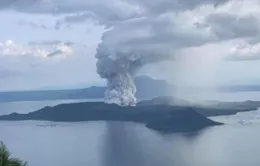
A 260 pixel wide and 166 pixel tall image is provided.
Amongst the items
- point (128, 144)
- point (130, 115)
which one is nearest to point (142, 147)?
point (128, 144)

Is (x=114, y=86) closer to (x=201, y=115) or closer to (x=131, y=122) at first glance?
(x=131, y=122)

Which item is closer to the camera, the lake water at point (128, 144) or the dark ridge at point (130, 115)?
the lake water at point (128, 144)

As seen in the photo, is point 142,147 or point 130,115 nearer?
point 142,147

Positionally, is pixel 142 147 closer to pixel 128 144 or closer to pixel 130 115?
pixel 128 144

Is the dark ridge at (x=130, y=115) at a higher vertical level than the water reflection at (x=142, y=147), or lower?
higher

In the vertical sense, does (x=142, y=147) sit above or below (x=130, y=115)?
below
